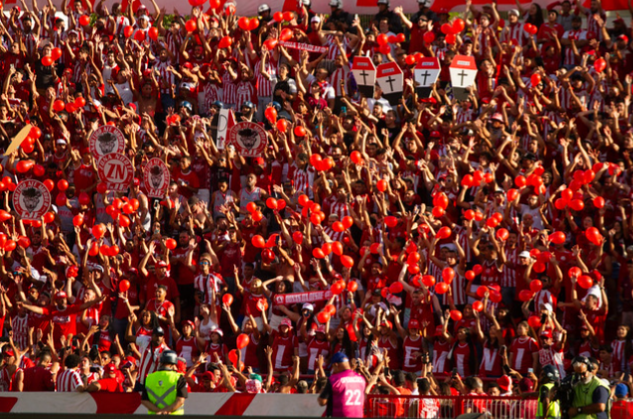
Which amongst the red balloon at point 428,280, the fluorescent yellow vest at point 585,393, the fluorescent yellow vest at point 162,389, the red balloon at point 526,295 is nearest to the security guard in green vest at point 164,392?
the fluorescent yellow vest at point 162,389

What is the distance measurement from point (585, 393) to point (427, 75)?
717 centimetres

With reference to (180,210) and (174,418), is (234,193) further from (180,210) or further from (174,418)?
(174,418)

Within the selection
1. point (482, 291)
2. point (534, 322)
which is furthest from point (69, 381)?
point (534, 322)

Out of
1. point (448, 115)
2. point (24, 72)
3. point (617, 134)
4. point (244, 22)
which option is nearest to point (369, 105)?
point (448, 115)

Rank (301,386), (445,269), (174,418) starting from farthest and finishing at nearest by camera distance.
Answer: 1. (445,269)
2. (301,386)
3. (174,418)

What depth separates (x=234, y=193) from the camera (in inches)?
613

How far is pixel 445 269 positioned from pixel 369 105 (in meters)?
3.73

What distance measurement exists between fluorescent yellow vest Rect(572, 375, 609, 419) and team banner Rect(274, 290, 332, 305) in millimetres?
5103

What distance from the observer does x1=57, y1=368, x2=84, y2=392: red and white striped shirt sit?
11547 millimetres

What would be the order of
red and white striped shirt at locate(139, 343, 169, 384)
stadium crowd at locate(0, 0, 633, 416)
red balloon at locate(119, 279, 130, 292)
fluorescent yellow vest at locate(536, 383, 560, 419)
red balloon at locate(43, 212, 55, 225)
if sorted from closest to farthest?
fluorescent yellow vest at locate(536, 383, 560, 419) → red and white striped shirt at locate(139, 343, 169, 384) → stadium crowd at locate(0, 0, 633, 416) → red balloon at locate(119, 279, 130, 292) → red balloon at locate(43, 212, 55, 225)

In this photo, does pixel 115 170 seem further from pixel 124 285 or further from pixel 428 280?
pixel 428 280

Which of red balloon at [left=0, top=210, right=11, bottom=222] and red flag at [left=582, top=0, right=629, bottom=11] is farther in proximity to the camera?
red flag at [left=582, top=0, right=629, bottom=11]

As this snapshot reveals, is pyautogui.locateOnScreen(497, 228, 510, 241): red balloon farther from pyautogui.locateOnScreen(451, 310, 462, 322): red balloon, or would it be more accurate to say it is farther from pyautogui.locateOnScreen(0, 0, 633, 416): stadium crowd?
pyautogui.locateOnScreen(451, 310, 462, 322): red balloon

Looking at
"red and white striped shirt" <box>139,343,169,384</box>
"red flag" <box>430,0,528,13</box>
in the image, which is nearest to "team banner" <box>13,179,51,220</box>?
"red and white striped shirt" <box>139,343,169,384</box>
